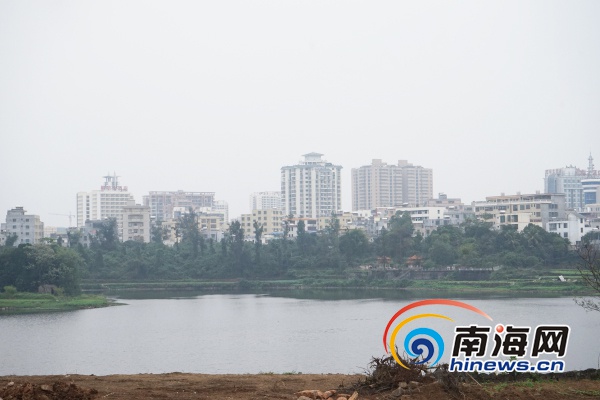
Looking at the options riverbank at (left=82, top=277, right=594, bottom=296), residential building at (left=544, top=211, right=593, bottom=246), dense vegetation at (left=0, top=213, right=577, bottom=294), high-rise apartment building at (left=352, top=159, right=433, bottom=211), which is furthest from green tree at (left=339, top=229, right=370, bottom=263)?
high-rise apartment building at (left=352, top=159, right=433, bottom=211)

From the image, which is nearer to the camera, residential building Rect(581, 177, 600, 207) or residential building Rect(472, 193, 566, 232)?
residential building Rect(472, 193, 566, 232)

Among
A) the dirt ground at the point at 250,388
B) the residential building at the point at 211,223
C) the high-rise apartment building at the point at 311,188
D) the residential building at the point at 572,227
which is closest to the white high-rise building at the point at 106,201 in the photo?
the residential building at the point at 211,223

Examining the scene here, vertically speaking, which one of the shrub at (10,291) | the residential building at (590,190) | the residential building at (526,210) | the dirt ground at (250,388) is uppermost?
the residential building at (590,190)

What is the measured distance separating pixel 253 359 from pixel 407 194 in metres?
107

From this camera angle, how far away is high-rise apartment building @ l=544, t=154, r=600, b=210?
352ft

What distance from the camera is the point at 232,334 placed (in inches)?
1123

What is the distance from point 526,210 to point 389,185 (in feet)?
186

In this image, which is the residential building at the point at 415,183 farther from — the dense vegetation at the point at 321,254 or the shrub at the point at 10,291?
the shrub at the point at 10,291

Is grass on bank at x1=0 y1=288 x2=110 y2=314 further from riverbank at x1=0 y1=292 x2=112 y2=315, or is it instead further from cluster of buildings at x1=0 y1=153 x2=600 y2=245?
cluster of buildings at x1=0 y1=153 x2=600 y2=245

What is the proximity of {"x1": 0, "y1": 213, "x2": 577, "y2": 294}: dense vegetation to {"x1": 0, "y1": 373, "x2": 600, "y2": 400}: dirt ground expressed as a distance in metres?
41.9

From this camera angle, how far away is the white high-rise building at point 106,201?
387 feet

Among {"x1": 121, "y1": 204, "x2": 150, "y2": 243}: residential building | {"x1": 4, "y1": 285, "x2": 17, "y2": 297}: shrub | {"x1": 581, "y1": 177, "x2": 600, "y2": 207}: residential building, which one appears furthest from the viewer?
{"x1": 581, "y1": 177, "x2": 600, "y2": 207}: residential building

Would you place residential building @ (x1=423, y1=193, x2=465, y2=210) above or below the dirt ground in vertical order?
above

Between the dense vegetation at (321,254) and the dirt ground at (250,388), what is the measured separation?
41.9 metres
